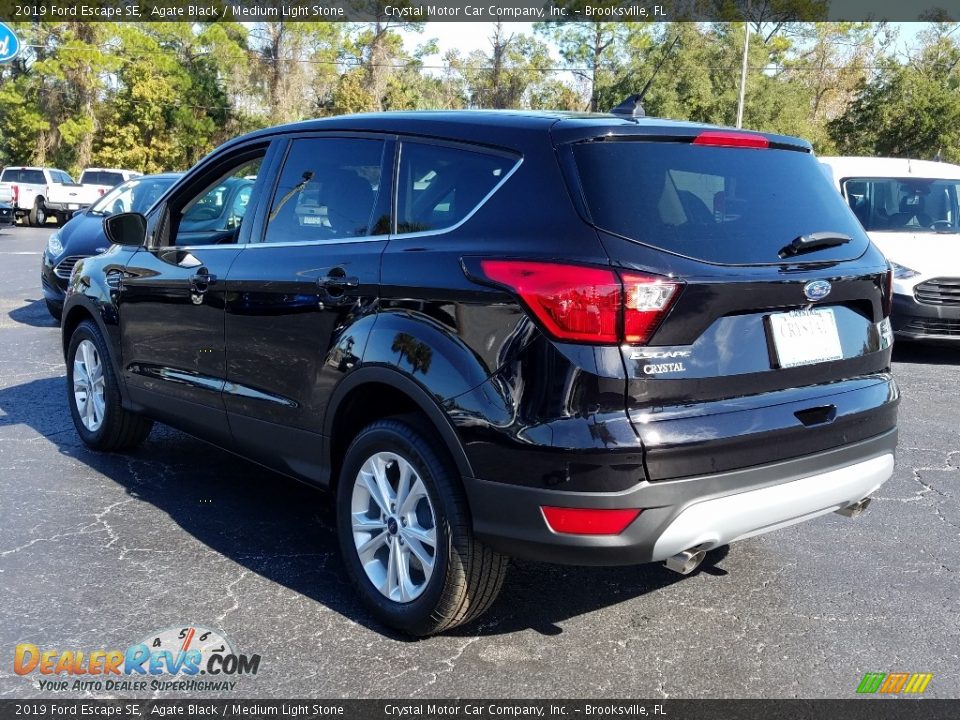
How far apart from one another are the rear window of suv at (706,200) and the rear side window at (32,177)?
101 feet

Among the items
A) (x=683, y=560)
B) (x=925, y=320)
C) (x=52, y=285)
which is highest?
(x=52, y=285)

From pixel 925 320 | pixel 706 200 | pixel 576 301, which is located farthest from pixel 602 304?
pixel 925 320

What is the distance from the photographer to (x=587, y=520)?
2.88m

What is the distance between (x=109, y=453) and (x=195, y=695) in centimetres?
291

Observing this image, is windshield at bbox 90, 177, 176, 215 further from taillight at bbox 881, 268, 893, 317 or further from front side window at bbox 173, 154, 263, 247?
taillight at bbox 881, 268, 893, 317

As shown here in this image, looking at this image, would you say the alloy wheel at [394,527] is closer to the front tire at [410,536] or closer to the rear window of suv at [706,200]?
the front tire at [410,536]

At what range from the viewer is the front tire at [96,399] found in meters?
5.36

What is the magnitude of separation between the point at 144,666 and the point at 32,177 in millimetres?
30752

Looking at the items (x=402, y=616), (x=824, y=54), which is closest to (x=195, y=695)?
(x=402, y=616)

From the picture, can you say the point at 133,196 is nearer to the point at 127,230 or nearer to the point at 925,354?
the point at 127,230

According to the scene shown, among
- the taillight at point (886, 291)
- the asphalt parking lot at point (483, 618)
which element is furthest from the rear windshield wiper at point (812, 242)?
the asphalt parking lot at point (483, 618)

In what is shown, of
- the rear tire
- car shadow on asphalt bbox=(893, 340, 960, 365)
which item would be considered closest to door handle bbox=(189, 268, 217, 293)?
car shadow on asphalt bbox=(893, 340, 960, 365)

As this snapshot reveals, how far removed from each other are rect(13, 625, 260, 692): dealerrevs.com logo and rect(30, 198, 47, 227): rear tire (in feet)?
98.7

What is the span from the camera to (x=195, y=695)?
307 cm
